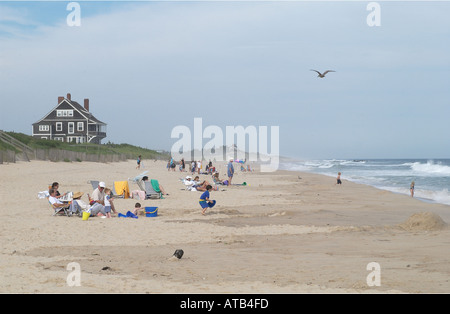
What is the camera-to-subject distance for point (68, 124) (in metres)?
64.6

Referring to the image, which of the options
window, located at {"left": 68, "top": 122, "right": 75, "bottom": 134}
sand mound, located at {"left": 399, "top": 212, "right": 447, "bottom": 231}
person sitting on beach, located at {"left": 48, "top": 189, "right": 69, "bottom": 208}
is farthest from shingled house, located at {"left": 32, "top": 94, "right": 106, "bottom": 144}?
sand mound, located at {"left": 399, "top": 212, "right": 447, "bottom": 231}

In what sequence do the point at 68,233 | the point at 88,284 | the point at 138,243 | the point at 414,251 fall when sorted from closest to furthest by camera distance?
1. the point at 88,284
2. the point at 414,251
3. the point at 138,243
4. the point at 68,233

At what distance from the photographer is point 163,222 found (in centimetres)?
1327

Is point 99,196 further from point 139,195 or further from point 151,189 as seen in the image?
point 151,189

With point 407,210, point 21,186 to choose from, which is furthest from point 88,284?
point 21,186

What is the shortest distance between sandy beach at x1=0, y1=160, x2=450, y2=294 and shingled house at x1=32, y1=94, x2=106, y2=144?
48154mm

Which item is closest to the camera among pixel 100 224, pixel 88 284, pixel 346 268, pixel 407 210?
pixel 88 284

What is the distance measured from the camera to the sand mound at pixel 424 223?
466 inches

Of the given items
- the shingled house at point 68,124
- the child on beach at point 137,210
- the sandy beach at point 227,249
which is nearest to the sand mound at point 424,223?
the sandy beach at point 227,249

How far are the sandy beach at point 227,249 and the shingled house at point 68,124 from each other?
1896 inches

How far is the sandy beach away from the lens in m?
6.70

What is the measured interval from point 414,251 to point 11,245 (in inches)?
277

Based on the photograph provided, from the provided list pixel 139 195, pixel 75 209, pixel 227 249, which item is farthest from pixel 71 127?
pixel 227 249
